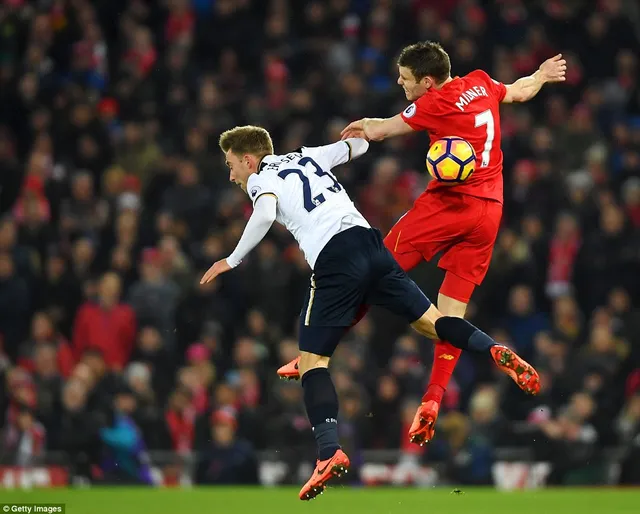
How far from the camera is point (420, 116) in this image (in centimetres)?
908

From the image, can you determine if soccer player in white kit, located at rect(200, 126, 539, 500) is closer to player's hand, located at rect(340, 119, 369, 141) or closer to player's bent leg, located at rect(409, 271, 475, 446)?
player's hand, located at rect(340, 119, 369, 141)

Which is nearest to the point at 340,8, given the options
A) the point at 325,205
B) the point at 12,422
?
the point at 12,422

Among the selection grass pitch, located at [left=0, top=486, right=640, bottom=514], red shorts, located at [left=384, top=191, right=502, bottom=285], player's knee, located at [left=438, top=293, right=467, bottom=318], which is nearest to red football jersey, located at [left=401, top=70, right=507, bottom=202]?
red shorts, located at [left=384, top=191, right=502, bottom=285]

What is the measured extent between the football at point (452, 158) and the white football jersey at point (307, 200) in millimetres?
669

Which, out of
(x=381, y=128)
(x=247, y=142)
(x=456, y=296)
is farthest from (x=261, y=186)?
(x=456, y=296)

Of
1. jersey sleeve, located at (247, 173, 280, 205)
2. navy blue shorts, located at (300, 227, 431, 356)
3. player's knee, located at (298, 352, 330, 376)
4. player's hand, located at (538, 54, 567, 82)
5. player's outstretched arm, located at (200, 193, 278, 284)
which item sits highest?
player's hand, located at (538, 54, 567, 82)

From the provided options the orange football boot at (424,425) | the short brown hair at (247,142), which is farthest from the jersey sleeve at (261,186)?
the orange football boot at (424,425)

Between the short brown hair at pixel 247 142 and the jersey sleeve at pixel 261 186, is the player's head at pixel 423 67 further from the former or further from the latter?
the jersey sleeve at pixel 261 186

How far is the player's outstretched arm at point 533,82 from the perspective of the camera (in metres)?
9.41

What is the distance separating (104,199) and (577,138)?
5.49 m

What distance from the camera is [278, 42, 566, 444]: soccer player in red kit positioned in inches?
357

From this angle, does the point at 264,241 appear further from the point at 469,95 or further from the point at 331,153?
the point at 469,95

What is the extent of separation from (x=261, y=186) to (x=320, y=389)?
1.32m

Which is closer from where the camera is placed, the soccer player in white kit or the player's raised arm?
Result: the soccer player in white kit
